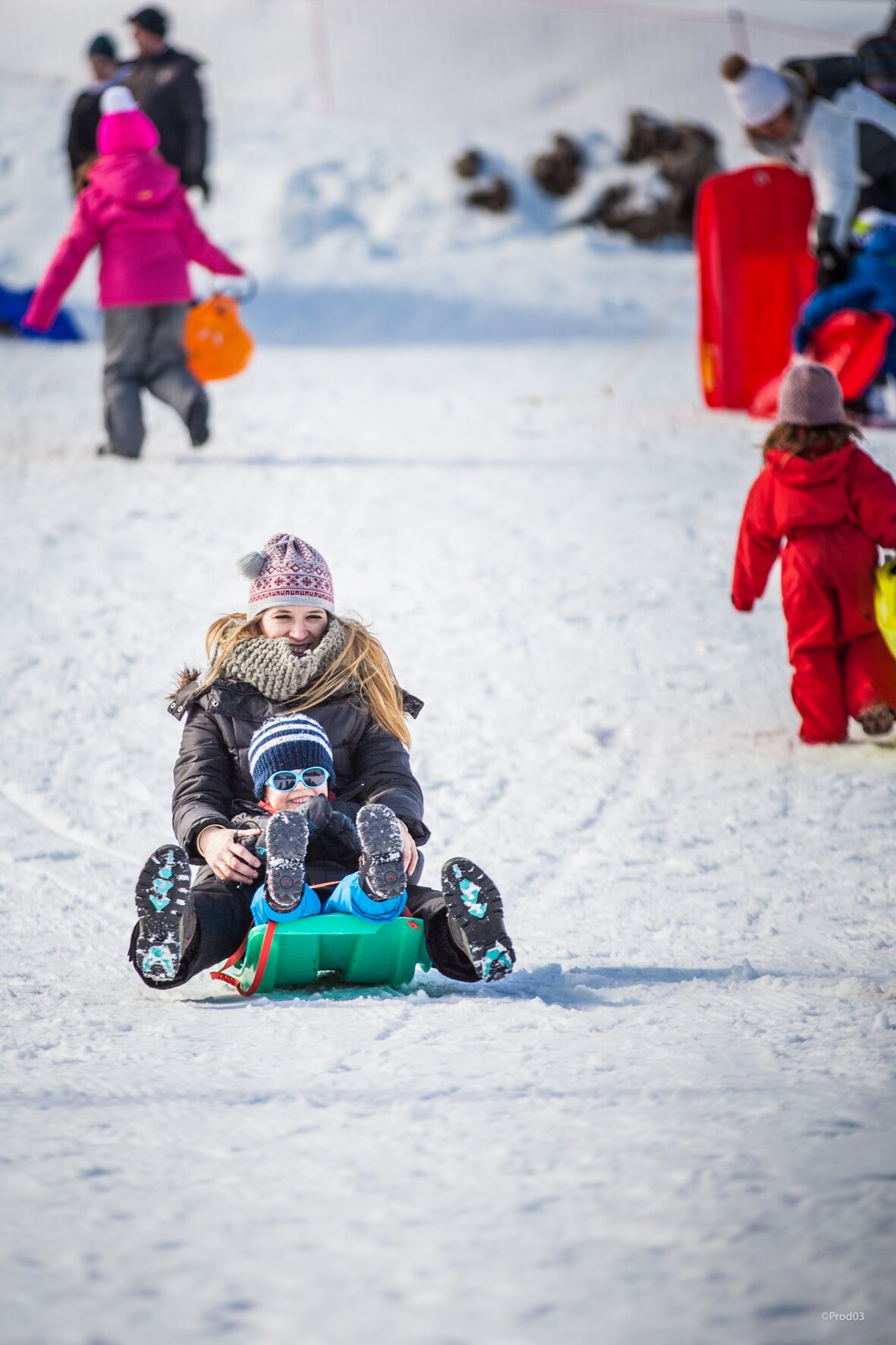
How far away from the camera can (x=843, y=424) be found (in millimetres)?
4105

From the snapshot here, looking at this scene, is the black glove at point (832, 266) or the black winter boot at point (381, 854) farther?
the black glove at point (832, 266)

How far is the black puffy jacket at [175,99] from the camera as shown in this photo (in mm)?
8234

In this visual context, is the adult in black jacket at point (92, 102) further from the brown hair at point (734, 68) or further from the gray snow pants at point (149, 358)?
the brown hair at point (734, 68)

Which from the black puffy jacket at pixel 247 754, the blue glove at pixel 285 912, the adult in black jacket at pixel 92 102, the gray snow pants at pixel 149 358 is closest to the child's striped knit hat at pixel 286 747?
the black puffy jacket at pixel 247 754

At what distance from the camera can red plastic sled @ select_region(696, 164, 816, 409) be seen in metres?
8.12

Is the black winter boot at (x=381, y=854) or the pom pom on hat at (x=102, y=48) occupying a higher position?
the pom pom on hat at (x=102, y=48)

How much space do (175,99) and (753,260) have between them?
3279mm

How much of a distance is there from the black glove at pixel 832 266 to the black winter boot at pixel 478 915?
5524 mm

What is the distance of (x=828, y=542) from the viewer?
13.5ft

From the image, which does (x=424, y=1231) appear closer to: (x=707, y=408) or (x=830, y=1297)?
(x=830, y=1297)

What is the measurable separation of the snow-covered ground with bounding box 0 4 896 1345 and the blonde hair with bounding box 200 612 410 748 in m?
0.54

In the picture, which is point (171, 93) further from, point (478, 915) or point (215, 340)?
point (478, 915)

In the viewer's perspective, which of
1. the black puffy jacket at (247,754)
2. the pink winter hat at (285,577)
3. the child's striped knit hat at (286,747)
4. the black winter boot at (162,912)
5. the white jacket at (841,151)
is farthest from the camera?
the white jacket at (841,151)

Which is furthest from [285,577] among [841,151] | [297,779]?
[841,151]
